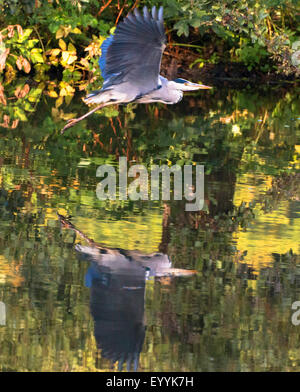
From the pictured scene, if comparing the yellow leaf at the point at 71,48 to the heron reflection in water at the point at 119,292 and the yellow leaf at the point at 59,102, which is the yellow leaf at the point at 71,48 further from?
the heron reflection in water at the point at 119,292

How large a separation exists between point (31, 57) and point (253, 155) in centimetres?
833

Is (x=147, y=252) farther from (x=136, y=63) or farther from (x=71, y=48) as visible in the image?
(x=71, y=48)

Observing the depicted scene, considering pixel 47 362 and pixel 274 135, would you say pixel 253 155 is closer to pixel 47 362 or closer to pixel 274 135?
pixel 274 135

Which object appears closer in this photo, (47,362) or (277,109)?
(47,362)

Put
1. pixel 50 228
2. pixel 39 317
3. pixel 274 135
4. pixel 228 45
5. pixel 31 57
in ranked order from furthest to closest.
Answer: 1. pixel 228 45
2. pixel 31 57
3. pixel 274 135
4. pixel 50 228
5. pixel 39 317

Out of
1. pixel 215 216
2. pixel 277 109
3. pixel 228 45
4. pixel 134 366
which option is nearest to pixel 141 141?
pixel 215 216

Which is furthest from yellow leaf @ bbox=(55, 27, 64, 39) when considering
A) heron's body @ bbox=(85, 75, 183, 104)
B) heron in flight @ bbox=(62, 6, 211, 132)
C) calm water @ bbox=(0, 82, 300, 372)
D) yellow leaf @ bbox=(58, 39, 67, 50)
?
heron's body @ bbox=(85, 75, 183, 104)

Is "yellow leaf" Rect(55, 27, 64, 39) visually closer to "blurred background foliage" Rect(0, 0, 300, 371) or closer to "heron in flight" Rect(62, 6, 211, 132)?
"blurred background foliage" Rect(0, 0, 300, 371)

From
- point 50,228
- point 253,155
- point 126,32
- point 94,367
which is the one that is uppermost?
point 126,32

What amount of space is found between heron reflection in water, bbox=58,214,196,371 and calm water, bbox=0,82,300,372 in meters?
0.01

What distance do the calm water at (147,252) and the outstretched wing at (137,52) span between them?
40.8 inches

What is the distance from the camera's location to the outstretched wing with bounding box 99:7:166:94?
7461 millimetres

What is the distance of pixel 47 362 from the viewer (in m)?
4.49

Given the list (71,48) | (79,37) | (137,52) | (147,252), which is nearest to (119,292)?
(147,252)
